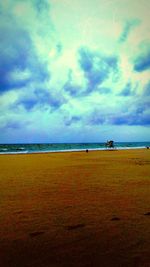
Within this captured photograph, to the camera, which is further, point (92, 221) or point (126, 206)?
point (126, 206)

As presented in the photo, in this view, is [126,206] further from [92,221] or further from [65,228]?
[65,228]

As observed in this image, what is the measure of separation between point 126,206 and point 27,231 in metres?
2.57

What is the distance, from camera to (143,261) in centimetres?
386

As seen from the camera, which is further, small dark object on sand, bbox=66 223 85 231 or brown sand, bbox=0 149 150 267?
small dark object on sand, bbox=66 223 85 231

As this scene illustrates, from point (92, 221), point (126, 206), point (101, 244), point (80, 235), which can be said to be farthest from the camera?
point (126, 206)

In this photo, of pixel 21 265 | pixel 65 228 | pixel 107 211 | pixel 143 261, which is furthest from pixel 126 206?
pixel 21 265

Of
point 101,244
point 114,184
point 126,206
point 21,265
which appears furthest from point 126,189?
point 21,265

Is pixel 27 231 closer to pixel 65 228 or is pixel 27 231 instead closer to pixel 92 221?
pixel 65 228

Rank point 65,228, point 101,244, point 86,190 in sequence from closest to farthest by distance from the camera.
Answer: point 101,244 → point 65,228 → point 86,190

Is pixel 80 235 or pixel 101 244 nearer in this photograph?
pixel 101 244

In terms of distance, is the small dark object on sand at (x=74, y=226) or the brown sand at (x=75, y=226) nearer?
the brown sand at (x=75, y=226)

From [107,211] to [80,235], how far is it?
A: 161 cm

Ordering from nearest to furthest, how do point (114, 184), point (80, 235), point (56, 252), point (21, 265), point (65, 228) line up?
1. point (21, 265)
2. point (56, 252)
3. point (80, 235)
4. point (65, 228)
5. point (114, 184)

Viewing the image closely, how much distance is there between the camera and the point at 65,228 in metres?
5.27
